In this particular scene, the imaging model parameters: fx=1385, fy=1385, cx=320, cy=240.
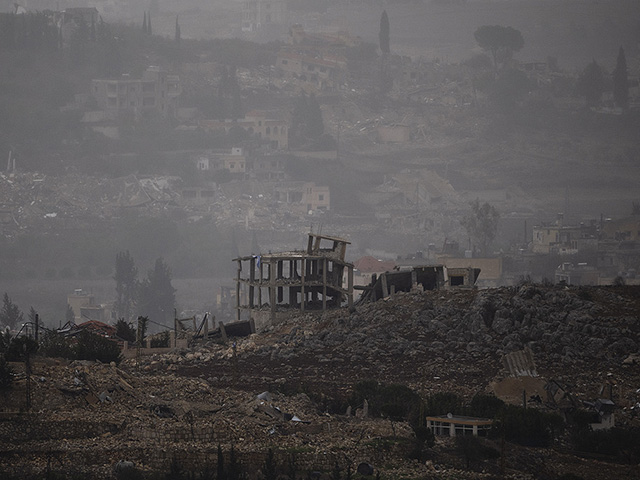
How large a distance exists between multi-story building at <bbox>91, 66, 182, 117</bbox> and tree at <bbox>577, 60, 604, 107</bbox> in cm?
4278

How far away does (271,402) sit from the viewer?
838 inches

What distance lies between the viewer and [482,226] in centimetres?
9425

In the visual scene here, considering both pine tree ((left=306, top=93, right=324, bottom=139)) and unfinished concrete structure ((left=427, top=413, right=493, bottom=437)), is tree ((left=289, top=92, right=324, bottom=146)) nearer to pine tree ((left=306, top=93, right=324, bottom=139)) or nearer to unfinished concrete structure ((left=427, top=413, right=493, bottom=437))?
pine tree ((left=306, top=93, right=324, bottom=139))

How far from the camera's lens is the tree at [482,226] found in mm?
93688

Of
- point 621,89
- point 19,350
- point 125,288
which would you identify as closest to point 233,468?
point 19,350

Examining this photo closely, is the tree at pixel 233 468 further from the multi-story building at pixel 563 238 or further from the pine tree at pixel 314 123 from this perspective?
the pine tree at pixel 314 123

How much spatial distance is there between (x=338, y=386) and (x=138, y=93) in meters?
99.2

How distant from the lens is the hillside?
743 inches

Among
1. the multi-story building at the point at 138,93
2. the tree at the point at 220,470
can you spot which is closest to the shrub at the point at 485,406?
the tree at the point at 220,470

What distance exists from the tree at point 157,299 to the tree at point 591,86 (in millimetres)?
75155

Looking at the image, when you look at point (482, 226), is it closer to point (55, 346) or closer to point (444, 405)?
point (55, 346)

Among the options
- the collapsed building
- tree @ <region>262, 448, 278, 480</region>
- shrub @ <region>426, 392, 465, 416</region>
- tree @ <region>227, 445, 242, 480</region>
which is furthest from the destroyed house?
tree @ <region>227, 445, 242, 480</region>

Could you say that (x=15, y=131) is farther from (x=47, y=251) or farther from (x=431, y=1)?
(x=431, y=1)

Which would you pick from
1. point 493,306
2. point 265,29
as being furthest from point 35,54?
point 493,306
